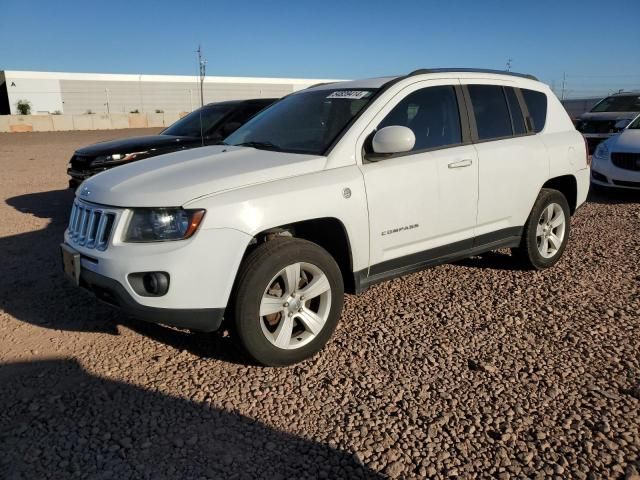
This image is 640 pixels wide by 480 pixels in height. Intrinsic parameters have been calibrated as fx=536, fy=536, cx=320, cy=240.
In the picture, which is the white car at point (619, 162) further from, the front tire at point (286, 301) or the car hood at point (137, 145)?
the front tire at point (286, 301)

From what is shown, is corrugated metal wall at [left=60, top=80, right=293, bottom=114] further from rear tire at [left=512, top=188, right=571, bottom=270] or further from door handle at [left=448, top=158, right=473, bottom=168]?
door handle at [left=448, top=158, right=473, bottom=168]

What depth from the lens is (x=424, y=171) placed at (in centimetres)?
389

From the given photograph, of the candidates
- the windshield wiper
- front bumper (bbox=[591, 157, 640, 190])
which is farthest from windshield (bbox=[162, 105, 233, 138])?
front bumper (bbox=[591, 157, 640, 190])

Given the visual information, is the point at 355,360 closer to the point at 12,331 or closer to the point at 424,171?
the point at 424,171

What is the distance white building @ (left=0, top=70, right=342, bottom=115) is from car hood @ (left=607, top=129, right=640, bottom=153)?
58.4 meters

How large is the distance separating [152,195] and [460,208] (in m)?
2.31

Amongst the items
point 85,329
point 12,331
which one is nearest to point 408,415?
point 85,329

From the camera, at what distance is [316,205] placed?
3.34 metres

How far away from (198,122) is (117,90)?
66.8m

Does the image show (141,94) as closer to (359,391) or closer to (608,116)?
(608,116)

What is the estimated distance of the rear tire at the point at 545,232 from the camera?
488 centimetres

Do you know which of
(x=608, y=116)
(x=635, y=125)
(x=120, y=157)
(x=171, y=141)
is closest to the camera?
(x=120, y=157)

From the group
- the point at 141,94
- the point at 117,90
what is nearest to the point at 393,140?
the point at 117,90

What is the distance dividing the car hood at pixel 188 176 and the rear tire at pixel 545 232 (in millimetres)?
2379
